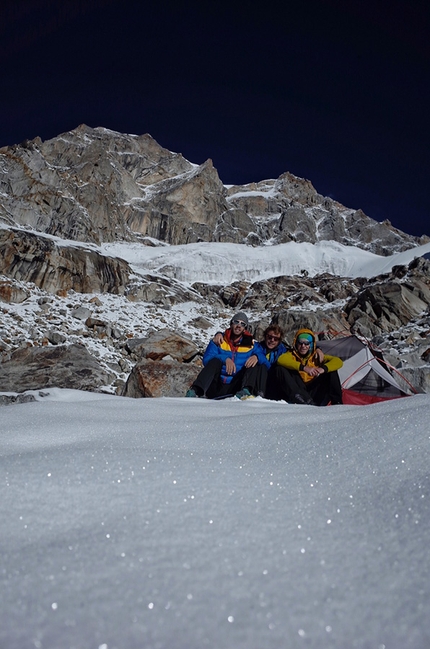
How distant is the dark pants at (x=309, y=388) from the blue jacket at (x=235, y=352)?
35 cm

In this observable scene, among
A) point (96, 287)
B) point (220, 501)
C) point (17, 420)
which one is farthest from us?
point (96, 287)

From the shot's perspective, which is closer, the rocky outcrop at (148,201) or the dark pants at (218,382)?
the dark pants at (218,382)

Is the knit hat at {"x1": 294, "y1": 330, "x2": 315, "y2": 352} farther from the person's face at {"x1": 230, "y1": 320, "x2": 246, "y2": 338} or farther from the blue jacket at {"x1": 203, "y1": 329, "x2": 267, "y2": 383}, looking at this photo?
the person's face at {"x1": 230, "y1": 320, "x2": 246, "y2": 338}

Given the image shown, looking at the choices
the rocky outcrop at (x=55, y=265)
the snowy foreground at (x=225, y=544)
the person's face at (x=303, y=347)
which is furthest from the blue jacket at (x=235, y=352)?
the rocky outcrop at (x=55, y=265)

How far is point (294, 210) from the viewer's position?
83.8 m

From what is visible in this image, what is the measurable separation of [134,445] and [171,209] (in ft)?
228

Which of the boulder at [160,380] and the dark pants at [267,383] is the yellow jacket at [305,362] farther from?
the boulder at [160,380]

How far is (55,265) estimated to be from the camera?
18.1 m

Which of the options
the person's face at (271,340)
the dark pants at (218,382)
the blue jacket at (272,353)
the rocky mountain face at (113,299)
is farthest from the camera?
the rocky mountain face at (113,299)

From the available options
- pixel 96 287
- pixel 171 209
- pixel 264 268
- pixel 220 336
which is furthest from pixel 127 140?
pixel 220 336

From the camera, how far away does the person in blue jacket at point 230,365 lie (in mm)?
3889

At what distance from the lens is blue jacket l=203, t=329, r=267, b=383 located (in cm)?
415

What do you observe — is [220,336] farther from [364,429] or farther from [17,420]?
[364,429]

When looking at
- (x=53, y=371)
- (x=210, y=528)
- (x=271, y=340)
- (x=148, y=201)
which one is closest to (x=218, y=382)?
(x=271, y=340)
